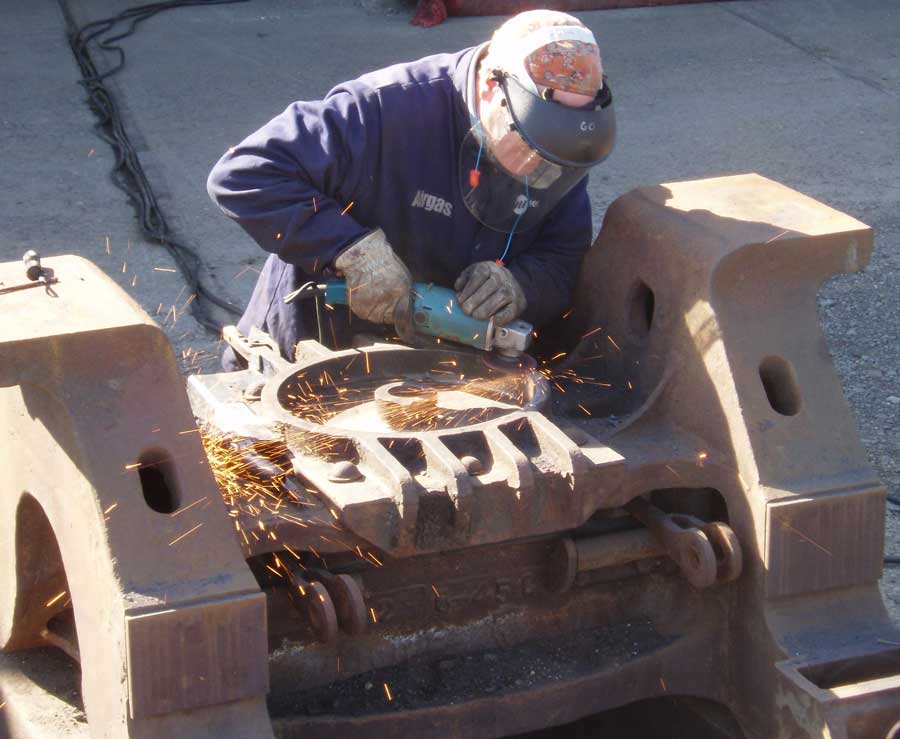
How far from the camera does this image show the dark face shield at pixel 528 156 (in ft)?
9.04

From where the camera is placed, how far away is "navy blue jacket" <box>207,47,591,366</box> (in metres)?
3.07

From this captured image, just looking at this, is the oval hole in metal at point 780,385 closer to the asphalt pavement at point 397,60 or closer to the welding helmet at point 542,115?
the welding helmet at point 542,115

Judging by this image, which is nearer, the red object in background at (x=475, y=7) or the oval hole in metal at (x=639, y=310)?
the oval hole in metal at (x=639, y=310)

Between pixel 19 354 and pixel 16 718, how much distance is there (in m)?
0.78

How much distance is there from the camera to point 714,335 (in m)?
2.71

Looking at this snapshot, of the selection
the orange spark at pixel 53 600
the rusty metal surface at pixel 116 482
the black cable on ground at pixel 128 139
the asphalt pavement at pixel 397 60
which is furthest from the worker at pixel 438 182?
the black cable on ground at pixel 128 139

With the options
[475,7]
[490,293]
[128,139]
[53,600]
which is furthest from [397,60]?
[53,600]

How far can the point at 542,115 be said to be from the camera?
2.75 metres

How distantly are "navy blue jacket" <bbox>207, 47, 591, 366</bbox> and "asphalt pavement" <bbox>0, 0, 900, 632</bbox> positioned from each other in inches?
60.0

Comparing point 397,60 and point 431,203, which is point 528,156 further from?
point 397,60

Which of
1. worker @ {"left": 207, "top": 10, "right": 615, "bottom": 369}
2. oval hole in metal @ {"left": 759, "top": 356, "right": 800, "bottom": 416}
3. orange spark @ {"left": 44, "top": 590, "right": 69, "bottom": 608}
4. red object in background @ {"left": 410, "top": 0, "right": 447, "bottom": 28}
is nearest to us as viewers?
orange spark @ {"left": 44, "top": 590, "right": 69, "bottom": 608}

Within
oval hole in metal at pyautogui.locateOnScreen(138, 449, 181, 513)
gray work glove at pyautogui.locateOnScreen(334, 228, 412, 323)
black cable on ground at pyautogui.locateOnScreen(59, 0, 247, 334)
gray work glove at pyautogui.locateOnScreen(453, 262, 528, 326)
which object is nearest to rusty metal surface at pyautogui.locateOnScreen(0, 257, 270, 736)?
oval hole in metal at pyautogui.locateOnScreen(138, 449, 181, 513)

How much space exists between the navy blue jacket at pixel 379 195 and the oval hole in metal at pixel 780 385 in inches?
24.9

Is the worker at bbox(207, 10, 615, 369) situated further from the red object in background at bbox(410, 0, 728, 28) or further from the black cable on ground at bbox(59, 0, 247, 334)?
the red object in background at bbox(410, 0, 728, 28)
